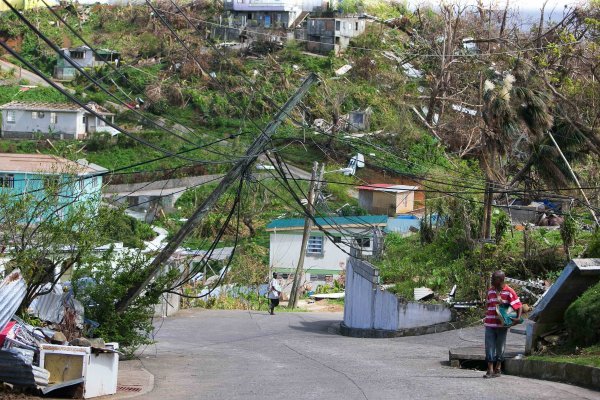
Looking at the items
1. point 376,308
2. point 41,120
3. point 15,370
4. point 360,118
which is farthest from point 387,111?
point 15,370

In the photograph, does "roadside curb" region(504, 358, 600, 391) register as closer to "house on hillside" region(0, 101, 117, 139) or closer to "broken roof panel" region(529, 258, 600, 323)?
"broken roof panel" region(529, 258, 600, 323)

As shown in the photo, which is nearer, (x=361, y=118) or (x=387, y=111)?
(x=361, y=118)

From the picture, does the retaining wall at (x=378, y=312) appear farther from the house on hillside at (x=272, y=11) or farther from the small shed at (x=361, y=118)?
the house on hillside at (x=272, y=11)

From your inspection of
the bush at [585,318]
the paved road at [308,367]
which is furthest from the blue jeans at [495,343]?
the bush at [585,318]

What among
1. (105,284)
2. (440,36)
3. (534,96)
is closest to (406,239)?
(534,96)

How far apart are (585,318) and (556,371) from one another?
1.28 metres

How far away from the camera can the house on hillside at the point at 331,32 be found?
86375 mm

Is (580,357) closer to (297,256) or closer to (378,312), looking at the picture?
(378,312)

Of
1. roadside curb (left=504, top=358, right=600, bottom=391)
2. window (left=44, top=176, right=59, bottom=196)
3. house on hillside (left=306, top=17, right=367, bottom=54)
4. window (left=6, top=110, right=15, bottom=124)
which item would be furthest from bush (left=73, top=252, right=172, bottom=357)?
house on hillside (left=306, top=17, right=367, bottom=54)

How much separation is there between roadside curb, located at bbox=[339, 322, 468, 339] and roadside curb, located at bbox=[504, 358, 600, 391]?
29.8 ft

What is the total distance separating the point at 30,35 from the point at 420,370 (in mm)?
76602

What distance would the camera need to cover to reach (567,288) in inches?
614

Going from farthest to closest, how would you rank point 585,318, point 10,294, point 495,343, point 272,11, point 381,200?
point 272,11, point 381,200, point 585,318, point 10,294, point 495,343

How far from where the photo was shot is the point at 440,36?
252 feet
